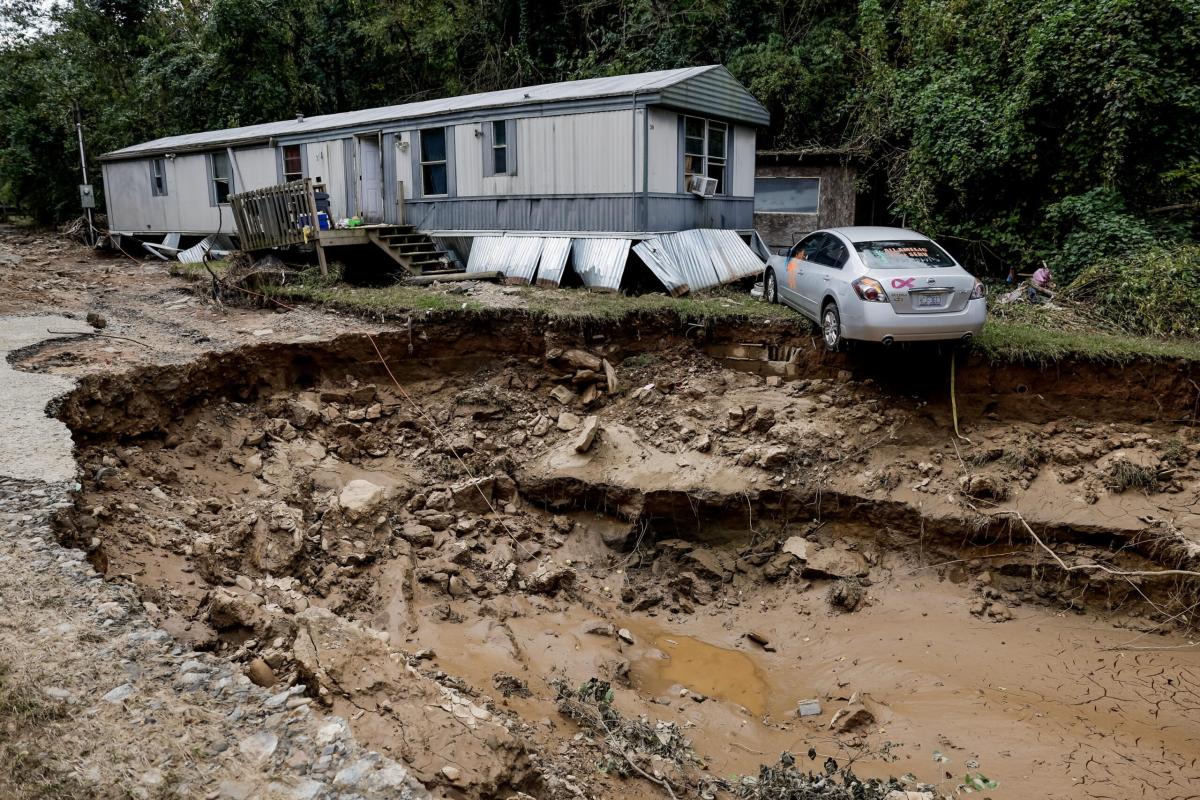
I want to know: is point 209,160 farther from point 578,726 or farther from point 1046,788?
point 1046,788

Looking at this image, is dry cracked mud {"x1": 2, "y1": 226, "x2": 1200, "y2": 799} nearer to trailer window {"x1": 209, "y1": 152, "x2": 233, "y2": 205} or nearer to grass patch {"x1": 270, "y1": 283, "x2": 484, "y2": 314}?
grass patch {"x1": 270, "y1": 283, "x2": 484, "y2": 314}

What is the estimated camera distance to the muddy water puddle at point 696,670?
8164 millimetres

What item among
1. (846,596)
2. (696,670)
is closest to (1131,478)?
(846,596)

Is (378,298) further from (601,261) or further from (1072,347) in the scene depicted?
(1072,347)

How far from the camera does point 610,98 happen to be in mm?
14602

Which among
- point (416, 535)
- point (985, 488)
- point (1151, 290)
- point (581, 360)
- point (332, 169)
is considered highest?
point (332, 169)

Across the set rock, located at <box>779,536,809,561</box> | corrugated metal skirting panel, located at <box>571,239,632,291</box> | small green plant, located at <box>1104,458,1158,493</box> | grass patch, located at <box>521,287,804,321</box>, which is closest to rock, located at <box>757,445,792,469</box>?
rock, located at <box>779,536,809,561</box>

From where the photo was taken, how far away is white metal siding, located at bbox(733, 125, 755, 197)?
1722 cm

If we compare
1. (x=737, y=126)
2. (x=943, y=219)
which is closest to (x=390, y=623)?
(x=737, y=126)

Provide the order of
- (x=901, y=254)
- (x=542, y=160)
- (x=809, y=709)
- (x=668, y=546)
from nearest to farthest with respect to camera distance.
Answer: (x=809, y=709)
(x=668, y=546)
(x=901, y=254)
(x=542, y=160)

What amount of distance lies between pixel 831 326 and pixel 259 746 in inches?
349

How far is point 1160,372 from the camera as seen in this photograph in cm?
1030

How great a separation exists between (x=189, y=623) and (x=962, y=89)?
1735cm

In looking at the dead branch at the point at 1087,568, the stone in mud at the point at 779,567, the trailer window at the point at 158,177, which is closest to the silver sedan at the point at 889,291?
the dead branch at the point at 1087,568
